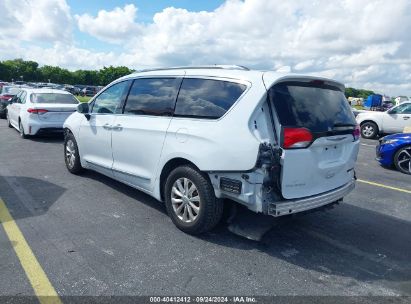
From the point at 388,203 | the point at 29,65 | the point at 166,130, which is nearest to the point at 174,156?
the point at 166,130

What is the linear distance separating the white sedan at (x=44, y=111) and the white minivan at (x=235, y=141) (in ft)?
21.2

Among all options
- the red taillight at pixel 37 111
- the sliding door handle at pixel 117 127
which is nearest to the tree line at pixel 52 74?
the red taillight at pixel 37 111

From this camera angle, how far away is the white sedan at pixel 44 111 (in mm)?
10688

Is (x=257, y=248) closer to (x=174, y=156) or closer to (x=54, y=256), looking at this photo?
(x=174, y=156)

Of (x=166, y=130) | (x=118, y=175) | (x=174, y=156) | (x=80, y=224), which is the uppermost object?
(x=166, y=130)

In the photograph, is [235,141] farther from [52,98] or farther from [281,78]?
[52,98]

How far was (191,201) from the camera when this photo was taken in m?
4.14

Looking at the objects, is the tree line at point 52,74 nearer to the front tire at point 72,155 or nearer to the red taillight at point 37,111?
the red taillight at point 37,111

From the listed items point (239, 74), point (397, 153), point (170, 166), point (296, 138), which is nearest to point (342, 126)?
point (296, 138)

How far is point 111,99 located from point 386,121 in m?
13.4

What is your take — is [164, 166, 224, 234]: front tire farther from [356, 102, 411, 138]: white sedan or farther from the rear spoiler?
[356, 102, 411, 138]: white sedan

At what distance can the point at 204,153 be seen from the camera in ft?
12.7

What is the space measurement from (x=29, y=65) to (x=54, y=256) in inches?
5092

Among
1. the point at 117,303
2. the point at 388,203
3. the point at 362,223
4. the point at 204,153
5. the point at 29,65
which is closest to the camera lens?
the point at 117,303
